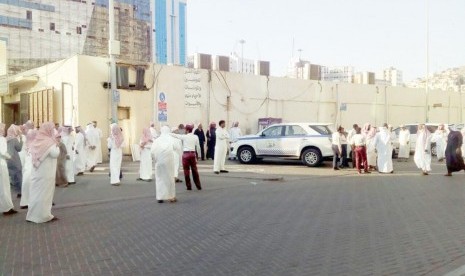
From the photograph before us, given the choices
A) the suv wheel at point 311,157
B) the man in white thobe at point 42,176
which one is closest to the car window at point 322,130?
the suv wheel at point 311,157

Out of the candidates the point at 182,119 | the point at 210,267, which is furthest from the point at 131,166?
the point at 210,267

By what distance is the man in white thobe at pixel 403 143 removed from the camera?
882 inches

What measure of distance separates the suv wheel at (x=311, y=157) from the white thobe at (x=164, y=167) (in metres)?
9.27

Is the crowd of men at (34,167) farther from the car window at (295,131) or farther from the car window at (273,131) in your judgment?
the car window at (295,131)

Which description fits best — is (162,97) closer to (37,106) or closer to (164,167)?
(37,106)

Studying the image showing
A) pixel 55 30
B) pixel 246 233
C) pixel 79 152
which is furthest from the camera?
pixel 55 30

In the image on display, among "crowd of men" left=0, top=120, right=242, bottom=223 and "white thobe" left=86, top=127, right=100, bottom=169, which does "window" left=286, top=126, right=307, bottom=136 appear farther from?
"white thobe" left=86, top=127, right=100, bottom=169

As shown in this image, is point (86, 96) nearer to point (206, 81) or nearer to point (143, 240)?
point (206, 81)

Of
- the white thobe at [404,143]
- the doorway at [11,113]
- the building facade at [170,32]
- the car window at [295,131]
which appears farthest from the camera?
the building facade at [170,32]

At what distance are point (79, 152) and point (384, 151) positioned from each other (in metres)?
10.8

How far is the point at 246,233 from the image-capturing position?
7570mm

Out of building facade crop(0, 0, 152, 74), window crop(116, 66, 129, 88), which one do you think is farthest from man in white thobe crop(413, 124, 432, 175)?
building facade crop(0, 0, 152, 74)

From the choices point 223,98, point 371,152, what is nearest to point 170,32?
point 223,98

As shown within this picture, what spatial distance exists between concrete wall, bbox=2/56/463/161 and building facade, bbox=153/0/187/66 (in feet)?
136
